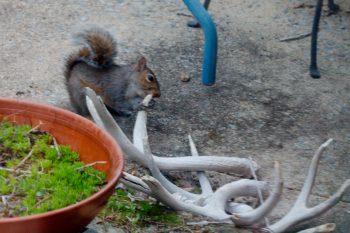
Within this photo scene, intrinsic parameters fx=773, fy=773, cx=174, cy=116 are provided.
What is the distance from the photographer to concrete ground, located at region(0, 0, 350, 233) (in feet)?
11.1

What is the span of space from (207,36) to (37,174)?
1814mm

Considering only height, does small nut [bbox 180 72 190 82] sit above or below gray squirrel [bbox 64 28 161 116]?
below

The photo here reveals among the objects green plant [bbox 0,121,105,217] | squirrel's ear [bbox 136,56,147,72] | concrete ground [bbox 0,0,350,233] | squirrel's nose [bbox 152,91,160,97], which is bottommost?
concrete ground [bbox 0,0,350,233]

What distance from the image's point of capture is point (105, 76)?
358cm

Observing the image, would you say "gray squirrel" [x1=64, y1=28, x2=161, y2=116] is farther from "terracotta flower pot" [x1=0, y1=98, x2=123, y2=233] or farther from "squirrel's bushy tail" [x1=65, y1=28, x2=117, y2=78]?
"terracotta flower pot" [x1=0, y1=98, x2=123, y2=233]

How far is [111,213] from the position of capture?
2721mm

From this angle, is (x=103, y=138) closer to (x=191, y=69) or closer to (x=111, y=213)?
(x=111, y=213)

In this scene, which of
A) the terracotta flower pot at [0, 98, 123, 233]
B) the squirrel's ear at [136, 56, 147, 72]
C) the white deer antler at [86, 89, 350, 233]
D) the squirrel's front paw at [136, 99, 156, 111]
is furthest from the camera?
the squirrel's ear at [136, 56, 147, 72]

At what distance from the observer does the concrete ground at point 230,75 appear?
3398 millimetres

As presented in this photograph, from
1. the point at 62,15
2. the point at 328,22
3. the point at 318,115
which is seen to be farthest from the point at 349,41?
the point at 62,15

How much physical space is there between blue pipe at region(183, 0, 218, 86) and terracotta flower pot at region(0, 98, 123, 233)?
1.52 meters

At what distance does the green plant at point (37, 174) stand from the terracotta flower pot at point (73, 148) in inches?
1.4

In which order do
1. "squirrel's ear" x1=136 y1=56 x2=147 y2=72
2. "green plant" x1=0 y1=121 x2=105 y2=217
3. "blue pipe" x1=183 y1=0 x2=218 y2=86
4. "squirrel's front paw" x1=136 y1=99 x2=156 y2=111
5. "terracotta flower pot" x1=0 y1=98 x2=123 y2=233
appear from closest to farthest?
"terracotta flower pot" x1=0 y1=98 x2=123 y2=233, "green plant" x1=0 y1=121 x2=105 y2=217, "squirrel's front paw" x1=136 y1=99 x2=156 y2=111, "squirrel's ear" x1=136 y1=56 x2=147 y2=72, "blue pipe" x1=183 y1=0 x2=218 y2=86

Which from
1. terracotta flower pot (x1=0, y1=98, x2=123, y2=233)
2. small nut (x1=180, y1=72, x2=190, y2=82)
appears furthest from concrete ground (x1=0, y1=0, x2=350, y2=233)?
terracotta flower pot (x1=0, y1=98, x2=123, y2=233)
